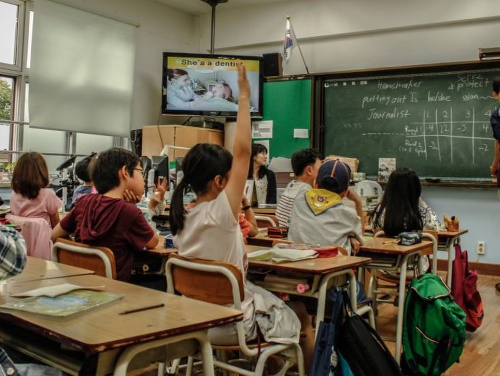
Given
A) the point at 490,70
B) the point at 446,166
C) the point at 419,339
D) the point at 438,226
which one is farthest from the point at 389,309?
the point at 490,70

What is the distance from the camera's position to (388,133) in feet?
21.1

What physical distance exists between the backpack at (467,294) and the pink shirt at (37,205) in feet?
8.49

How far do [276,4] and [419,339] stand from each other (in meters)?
5.70

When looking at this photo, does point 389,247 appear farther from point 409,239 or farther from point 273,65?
point 273,65

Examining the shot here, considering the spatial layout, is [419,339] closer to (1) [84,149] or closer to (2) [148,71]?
(1) [84,149]

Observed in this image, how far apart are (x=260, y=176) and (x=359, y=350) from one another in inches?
143

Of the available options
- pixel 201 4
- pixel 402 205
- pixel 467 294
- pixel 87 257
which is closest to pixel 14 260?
A: pixel 87 257

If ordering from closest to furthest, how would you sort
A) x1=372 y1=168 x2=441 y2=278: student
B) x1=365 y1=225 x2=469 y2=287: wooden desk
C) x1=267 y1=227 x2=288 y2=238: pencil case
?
x1=267 y1=227 x2=288 y2=238: pencil case
x1=372 y1=168 x2=441 y2=278: student
x1=365 y1=225 x2=469 y2=287: wooden desk

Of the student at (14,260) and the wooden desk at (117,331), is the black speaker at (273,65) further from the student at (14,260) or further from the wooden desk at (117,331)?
the student at (14,260)

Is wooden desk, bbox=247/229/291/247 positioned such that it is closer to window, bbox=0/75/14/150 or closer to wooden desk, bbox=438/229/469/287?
wooden desk, bbox=438/229/469/287

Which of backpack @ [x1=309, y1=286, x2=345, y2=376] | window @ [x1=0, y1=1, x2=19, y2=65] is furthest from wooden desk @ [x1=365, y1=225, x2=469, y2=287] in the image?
window @ [x1=0, y1=1, x2=19, y2=65]

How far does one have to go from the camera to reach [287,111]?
6.96 m

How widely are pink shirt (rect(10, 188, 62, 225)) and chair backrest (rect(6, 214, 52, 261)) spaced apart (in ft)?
1.32

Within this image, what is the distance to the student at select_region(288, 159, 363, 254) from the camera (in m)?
2.80
